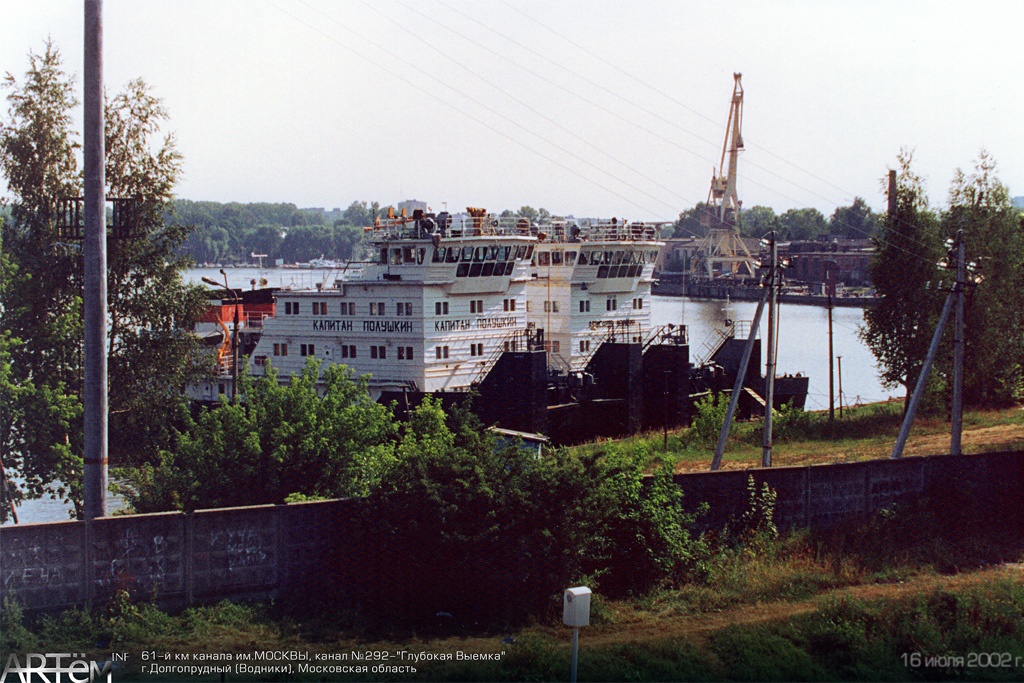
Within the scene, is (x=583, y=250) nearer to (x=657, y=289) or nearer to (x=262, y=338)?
(x=262, y=338)

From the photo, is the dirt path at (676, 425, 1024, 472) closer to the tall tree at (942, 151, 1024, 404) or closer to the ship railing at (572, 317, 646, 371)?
the tall tree at (942, 151, 1024, 404)

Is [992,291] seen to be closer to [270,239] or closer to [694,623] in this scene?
[694,623]

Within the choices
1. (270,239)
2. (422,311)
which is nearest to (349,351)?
(422,311)

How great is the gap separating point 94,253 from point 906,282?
2791 centimetres

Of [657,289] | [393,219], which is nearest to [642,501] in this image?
[393,219]

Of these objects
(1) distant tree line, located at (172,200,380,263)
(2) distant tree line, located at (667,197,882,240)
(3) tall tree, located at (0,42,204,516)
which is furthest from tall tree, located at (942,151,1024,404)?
(2) distant tree line, located at (667,197,882,240)

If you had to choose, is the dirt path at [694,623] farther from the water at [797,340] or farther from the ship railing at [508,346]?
the ship railing at [508,346]

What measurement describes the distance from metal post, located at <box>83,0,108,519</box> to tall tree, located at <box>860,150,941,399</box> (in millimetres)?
27348

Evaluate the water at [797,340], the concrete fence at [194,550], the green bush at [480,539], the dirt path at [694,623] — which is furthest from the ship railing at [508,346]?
the dirt path at [694,623]

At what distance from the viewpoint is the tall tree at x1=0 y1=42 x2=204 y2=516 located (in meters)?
19.8

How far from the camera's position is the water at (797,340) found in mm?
41663

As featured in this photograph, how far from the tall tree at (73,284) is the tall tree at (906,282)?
22.8 meters

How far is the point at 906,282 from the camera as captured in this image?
33562mm

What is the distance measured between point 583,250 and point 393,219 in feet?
29.3
